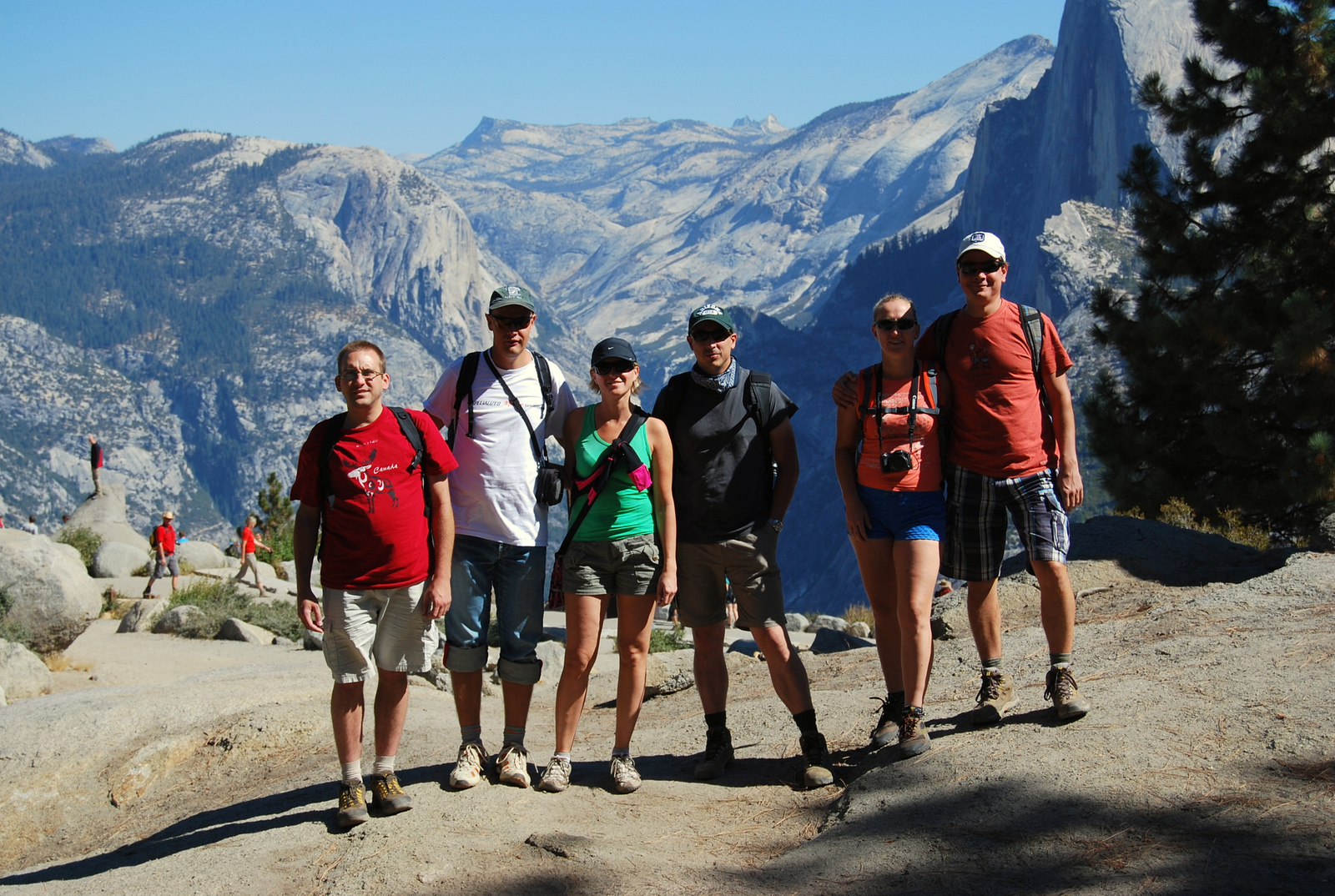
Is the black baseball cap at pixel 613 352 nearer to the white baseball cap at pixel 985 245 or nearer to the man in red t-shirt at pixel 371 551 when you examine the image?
the man in red t-shirt at pixel 371 551

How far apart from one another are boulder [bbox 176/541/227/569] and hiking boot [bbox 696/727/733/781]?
20190 millimetres

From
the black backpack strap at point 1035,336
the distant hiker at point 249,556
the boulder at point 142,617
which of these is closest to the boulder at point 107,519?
the distant hiker at point 249,556

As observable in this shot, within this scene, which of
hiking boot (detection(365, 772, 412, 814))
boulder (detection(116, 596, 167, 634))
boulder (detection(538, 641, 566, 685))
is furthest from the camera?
boulder (detection(116, 596, 167, 634))

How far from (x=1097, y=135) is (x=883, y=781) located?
571ft

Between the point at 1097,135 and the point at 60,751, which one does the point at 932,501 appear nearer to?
the point at 60,751

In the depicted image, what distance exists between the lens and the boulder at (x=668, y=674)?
8.09 metres

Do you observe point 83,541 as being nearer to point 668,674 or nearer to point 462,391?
point 668,674

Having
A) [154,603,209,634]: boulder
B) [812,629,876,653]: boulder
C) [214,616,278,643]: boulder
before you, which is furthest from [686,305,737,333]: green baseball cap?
[154,603,209,634]: boulder

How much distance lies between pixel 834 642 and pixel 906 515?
6018 mm

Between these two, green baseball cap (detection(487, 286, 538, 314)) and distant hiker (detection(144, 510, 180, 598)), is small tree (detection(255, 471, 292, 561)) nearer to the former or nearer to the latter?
distant hiker (detection(144, 510, 180, 598))

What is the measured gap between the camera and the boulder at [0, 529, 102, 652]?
1088cm

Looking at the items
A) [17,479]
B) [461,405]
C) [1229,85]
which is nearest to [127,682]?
[461,405]

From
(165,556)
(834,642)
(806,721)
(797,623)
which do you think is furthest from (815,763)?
(165,556)

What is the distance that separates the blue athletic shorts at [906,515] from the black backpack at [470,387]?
1506mm
